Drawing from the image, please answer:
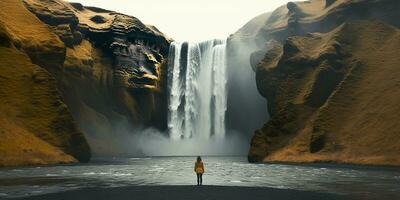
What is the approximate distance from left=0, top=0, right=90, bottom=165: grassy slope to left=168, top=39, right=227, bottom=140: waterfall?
150ft

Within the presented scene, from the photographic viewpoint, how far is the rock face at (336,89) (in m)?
73.3

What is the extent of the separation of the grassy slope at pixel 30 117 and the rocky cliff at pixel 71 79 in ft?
0.47

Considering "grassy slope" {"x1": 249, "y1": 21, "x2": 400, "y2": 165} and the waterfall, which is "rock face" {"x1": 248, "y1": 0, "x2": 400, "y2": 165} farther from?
the waterfall

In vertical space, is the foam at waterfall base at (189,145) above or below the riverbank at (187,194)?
above

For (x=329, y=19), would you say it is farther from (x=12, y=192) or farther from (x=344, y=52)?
(x=12, y=192)

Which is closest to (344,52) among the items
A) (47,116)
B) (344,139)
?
(344,139)

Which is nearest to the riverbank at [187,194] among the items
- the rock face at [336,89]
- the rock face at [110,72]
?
the rock face at [336,89]

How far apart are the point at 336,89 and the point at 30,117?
51.5 metres

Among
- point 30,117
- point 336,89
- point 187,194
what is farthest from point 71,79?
point 187,194

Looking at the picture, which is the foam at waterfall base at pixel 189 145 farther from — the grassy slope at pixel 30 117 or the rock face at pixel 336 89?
the grassy slope at pixel 30 117

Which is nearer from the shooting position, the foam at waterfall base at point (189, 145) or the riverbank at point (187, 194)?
the riverbank at point (187, 194)

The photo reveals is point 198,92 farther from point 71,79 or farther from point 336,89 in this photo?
point 336,89

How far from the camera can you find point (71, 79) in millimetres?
122625

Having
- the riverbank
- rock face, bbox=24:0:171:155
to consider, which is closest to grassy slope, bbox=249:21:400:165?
the riverbank
